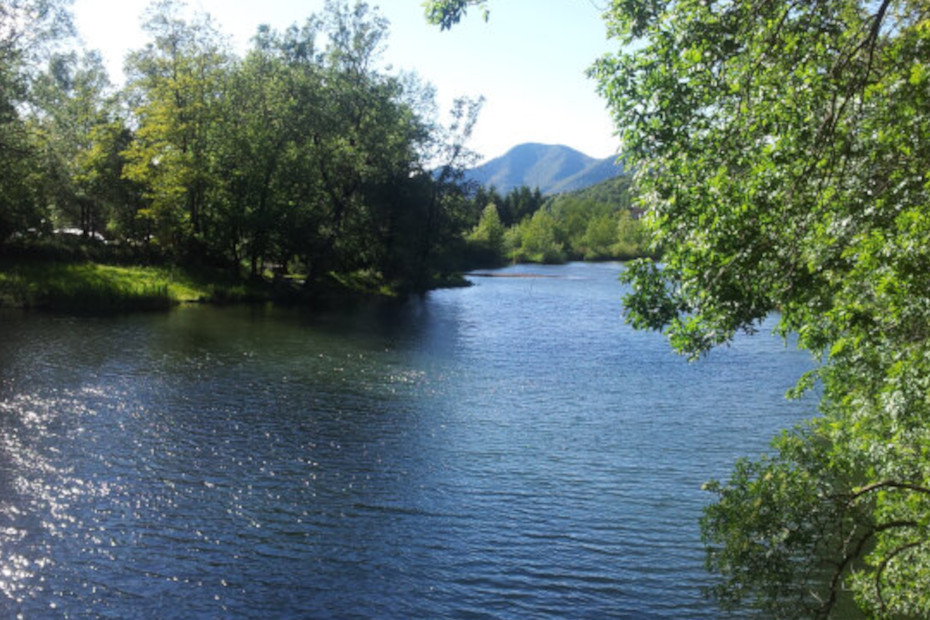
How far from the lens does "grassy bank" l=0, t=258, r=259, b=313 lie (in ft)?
116

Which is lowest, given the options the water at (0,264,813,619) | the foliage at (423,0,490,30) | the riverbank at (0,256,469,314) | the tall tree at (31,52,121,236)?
the water at (0,264,813,619)

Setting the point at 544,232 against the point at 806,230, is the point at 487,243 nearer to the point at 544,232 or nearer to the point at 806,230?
the point at 544,232

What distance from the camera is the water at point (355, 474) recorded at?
1079 centimetres

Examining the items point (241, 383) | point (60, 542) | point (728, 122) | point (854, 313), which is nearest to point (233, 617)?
point (60, 542)

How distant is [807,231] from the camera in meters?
8.54

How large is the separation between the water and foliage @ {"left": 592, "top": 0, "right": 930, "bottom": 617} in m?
3.23

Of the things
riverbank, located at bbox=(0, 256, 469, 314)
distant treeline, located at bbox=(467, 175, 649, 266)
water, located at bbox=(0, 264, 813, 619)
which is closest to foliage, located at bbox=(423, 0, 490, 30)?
water, located at bbox=(0, 264, 813, 619)

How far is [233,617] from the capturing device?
9867 mm

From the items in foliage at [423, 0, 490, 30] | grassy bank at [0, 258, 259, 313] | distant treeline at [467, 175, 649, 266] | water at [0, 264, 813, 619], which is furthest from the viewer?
distant treeline at [467, 175, 649, 266]

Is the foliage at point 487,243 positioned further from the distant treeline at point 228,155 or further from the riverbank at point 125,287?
the riverbank at point 125,287

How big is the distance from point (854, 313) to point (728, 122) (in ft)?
12.1

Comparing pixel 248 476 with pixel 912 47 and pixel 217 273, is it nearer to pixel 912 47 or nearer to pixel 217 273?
pixel 912 47

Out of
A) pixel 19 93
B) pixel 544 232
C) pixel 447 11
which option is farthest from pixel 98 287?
pixel 544 232

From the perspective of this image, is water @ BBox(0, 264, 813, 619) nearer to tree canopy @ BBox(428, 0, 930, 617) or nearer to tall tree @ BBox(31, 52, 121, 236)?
tree canopy @ BBox(428, 0, 930, 617)
